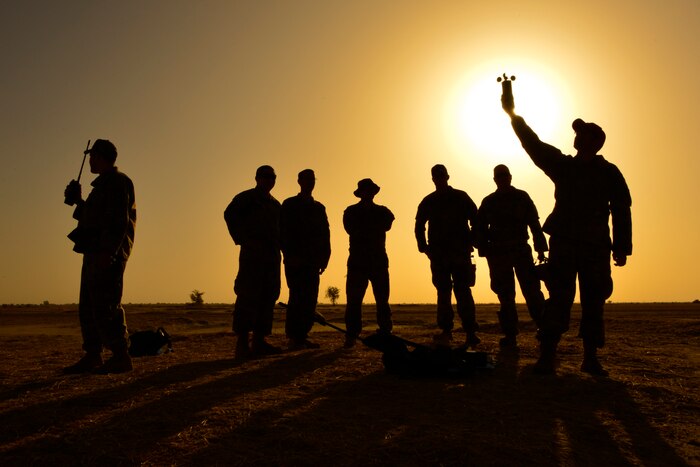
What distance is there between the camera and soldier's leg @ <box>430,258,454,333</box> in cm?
827

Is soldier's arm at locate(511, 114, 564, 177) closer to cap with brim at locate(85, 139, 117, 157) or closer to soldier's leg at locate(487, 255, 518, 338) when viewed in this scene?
soldier's leg at locate(487, 255, 518, 338)

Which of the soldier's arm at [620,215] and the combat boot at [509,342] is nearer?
the soldier's arm at [620,215]

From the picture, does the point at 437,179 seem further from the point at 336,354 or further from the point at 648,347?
the point at 648,347

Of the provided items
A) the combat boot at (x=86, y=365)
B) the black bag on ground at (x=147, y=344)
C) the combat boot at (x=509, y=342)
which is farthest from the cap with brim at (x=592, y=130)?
the black bag on ground at (x=147, y=344)

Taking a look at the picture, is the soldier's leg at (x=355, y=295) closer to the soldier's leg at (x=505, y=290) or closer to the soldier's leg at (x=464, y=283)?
the soldier's leg at (x=464, y=283)

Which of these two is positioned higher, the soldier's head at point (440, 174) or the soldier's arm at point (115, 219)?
the soldier's head at point (440, 174)

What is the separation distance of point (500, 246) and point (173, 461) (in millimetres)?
6111

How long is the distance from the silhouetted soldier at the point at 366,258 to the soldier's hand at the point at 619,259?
3794mm

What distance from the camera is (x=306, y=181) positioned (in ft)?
27.7

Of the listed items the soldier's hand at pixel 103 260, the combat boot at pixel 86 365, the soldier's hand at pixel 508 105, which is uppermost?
the soldier's hand at pixel 508 105

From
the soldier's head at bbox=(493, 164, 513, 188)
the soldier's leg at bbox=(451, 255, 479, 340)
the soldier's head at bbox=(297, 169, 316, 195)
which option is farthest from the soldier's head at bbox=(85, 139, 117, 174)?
the soldier's head at bbox=(493, 164, 513, 188)

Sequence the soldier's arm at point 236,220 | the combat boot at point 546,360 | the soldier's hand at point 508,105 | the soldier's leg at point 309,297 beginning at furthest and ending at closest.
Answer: the soldier's leg at point 309,297 → the soldier's arm at point 236,220 → the soldier's hand at point 508,105 → the combat boot at point 546,360

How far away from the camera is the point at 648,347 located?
7918 mm

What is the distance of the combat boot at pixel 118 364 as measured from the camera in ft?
17.8
